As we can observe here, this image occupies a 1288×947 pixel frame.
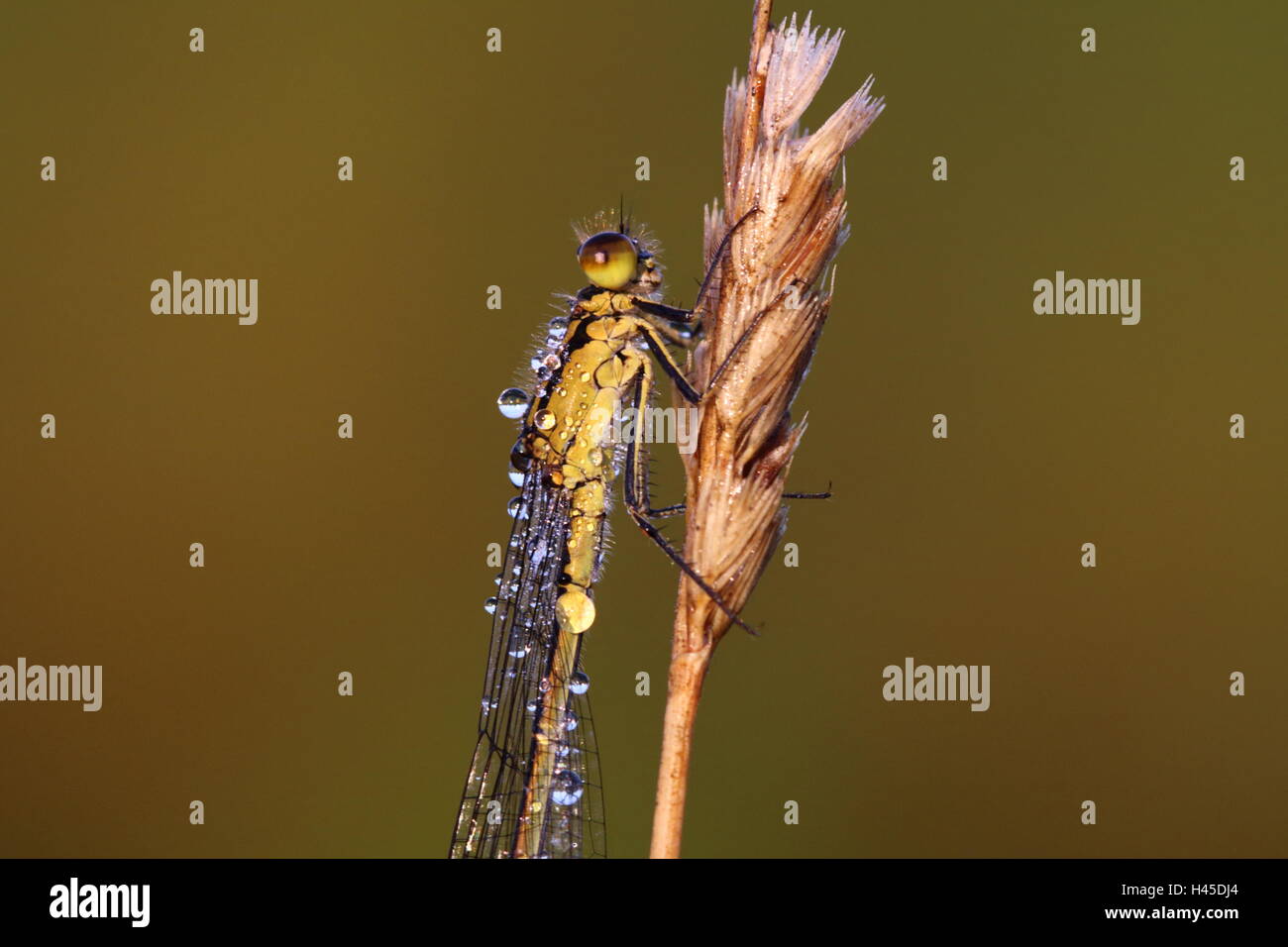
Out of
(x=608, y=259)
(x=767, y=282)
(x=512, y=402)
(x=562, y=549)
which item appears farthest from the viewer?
(x=562, y=549)

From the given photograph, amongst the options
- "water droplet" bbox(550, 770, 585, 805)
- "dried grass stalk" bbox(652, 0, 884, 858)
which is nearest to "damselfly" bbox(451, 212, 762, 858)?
"water droplet" bbox(550, 770, 585, 805)

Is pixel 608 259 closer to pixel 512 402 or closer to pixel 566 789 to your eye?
pixel 512 402

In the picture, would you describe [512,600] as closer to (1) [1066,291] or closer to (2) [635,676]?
(2) [635,676]

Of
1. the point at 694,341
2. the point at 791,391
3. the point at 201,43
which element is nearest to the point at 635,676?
the point at 694,341

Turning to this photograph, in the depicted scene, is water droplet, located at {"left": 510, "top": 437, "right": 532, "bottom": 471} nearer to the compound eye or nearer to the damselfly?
the damselfly

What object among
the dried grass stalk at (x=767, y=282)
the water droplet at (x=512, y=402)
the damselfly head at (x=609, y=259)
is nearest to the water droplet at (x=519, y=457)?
the water droplet at (x=512, y=402)

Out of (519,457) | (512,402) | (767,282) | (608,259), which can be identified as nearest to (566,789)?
(519,457)
